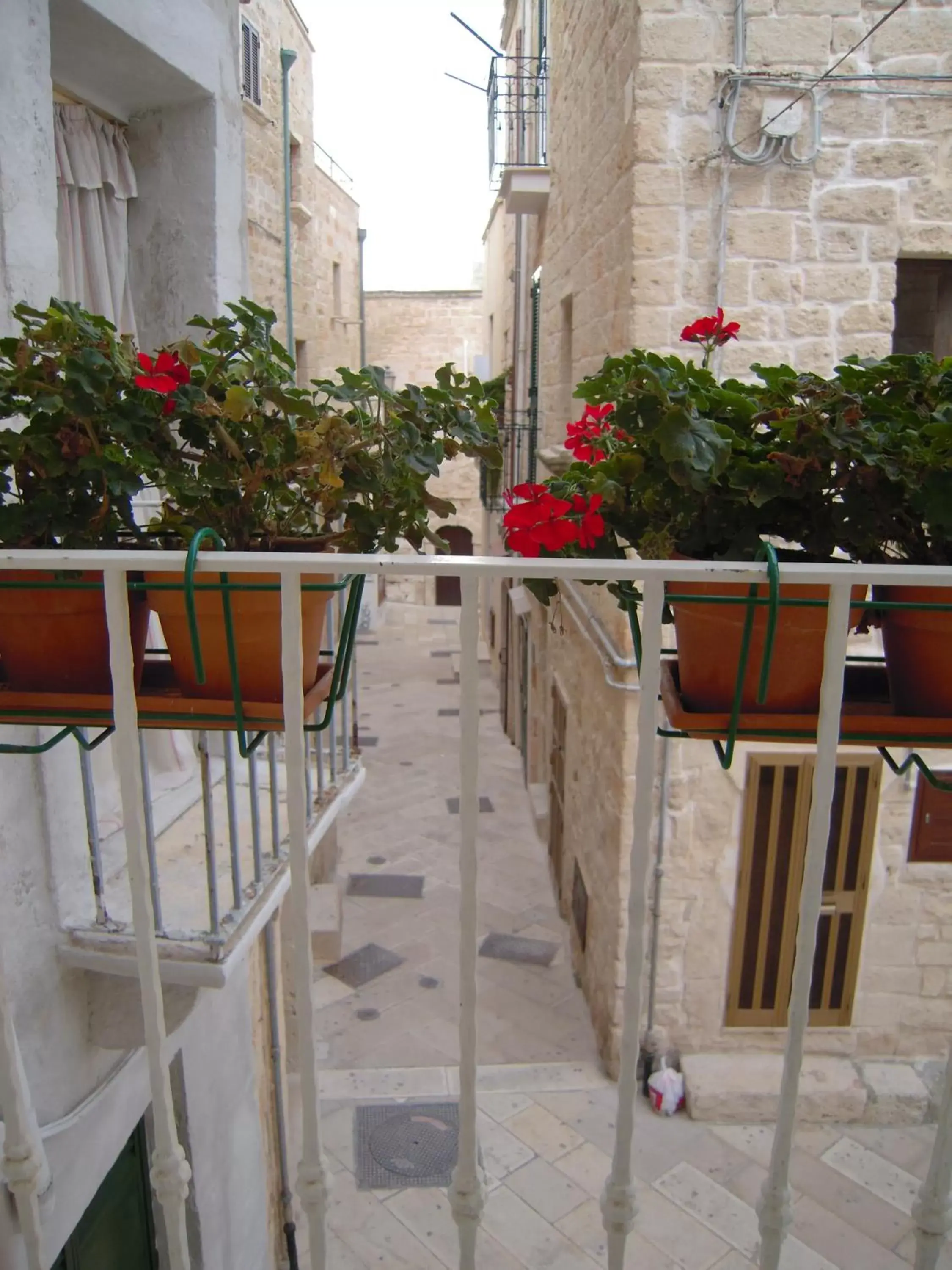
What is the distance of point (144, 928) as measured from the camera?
1.23 m

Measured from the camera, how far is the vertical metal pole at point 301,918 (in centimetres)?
116

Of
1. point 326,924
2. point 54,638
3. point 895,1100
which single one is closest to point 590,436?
point 54,638

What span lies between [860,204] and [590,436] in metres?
4.00

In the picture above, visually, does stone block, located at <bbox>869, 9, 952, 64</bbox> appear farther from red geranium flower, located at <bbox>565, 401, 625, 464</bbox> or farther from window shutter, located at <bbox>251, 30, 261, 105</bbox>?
window shutter, located at <bbox>251, 30, 261, 105</bbox>

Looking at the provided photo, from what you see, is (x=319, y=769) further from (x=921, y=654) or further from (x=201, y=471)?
(x=921, y=654)

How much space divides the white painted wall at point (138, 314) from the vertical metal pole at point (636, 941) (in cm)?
148

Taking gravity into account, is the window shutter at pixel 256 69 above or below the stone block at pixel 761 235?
above

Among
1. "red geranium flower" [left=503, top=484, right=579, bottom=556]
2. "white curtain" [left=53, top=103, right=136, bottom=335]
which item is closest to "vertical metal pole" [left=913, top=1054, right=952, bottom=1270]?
"red geranium flower" [left=503, top=484, right=579, bottom=556]

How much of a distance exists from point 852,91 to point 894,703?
4.38 metres

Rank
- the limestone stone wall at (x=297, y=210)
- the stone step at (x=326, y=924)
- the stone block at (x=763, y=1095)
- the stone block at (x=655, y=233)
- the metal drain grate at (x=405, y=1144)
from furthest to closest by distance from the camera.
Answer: the limestone stone wall at (x=297, y=210), the stone step at (x=326, y=924), the stone block at (x=763, y=1095), the metal drain grate at (x=405, y=1144), the stone block at (x=655, y=233)

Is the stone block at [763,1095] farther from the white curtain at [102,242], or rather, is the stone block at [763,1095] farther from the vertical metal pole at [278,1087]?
the white curtain at [102,242]

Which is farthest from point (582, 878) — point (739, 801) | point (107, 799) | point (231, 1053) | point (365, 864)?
point (107, 799)

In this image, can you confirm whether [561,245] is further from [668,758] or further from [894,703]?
[894,703]

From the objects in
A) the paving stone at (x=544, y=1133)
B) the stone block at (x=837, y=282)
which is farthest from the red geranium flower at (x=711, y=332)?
the paving stone at (x=544, y=1133)
